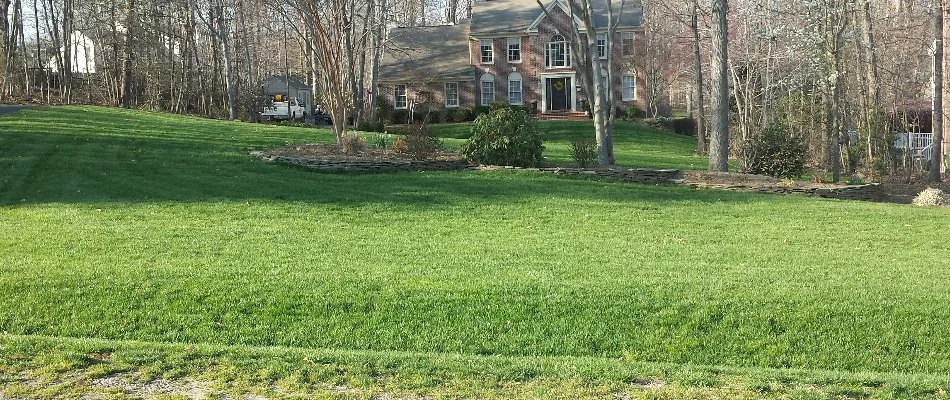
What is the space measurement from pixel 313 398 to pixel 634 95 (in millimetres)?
41746

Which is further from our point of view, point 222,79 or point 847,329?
point 222,79

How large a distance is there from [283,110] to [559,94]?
15.5 m

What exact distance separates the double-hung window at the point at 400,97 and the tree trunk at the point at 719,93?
27558 mm

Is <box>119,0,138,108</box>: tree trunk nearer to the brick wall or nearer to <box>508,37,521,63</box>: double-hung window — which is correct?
the brick wall

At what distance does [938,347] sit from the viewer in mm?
6621

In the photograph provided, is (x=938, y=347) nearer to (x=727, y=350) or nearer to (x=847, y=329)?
(x=847, y=329)

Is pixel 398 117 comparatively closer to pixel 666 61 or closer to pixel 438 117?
pixel 438 117

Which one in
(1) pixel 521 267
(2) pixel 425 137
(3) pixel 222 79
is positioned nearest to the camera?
(1) pixel 521 267

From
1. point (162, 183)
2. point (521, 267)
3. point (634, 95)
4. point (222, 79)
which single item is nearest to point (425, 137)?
point (162, 183)

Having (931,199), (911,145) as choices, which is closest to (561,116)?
(911,145)

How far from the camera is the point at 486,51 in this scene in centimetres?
4516

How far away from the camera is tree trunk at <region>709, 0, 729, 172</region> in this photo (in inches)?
714

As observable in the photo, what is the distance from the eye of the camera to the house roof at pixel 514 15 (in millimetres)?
43469

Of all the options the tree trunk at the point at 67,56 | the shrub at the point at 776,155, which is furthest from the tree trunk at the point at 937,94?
the tree trunk at the point at 67,56
